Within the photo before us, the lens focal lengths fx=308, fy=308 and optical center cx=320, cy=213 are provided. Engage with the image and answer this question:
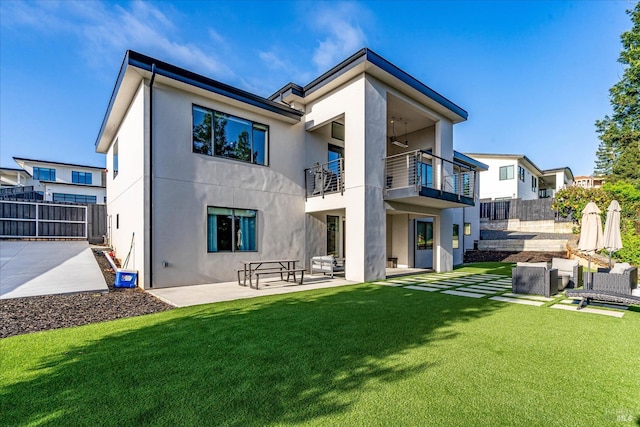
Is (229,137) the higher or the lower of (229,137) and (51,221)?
the higher

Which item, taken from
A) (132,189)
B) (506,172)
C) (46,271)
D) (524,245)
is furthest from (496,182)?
(46,271)

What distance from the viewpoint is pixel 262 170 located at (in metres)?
11.6

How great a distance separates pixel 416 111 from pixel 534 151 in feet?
87.5

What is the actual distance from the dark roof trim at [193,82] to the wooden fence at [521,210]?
22572mm

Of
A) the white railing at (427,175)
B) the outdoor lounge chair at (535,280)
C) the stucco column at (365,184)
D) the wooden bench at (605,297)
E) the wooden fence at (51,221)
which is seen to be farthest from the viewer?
the wooden fence at (51,221)

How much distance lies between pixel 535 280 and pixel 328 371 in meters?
7.13

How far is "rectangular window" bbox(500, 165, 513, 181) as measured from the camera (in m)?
29.3

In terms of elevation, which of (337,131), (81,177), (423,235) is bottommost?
(423,235)

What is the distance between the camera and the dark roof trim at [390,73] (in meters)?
10.1

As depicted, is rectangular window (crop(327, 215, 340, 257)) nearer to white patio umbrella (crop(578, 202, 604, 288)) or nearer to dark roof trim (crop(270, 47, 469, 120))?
dark roof trim (crop(270, 47, 469, 120))

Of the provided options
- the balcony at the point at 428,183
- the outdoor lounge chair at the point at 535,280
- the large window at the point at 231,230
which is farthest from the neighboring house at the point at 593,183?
the large window at the point at 231,230

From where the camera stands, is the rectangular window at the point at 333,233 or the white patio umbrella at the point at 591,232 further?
the rectangular window at the point at 333,233

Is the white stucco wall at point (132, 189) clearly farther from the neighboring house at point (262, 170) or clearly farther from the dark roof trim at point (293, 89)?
the dark roof trim at point (293, 89)

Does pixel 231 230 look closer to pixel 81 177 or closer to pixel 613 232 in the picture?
pixel 613 232
